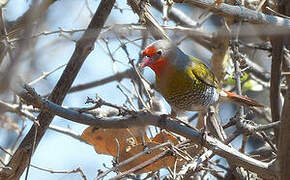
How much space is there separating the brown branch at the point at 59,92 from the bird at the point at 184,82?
65 centimetres

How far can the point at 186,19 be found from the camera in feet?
17.9

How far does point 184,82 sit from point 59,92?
130 centimetres

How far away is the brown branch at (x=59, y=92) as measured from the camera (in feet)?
10.8

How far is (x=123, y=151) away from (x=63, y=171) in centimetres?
46

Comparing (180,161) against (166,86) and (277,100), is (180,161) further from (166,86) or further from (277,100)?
(277,100)

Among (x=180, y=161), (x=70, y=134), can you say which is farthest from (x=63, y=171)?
(x=70, y=134)

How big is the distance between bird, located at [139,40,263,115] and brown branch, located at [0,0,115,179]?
0.65 m

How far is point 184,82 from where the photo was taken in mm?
4414

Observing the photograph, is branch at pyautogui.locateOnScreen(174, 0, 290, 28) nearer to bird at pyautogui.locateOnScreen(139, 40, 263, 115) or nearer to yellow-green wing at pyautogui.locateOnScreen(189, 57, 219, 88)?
bird at pyautogui.locateOnScreen(139, 40, 263, 115)

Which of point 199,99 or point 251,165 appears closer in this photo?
point 251,165

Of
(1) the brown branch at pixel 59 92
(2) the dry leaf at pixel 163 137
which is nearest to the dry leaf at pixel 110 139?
(2) the dry leaf at pixel 163 137

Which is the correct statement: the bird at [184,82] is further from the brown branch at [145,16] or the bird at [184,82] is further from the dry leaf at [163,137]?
the brown branch at [145,16]

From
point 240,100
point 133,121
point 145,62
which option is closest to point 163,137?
point 145,62

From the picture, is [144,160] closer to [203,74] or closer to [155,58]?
[155,58]
